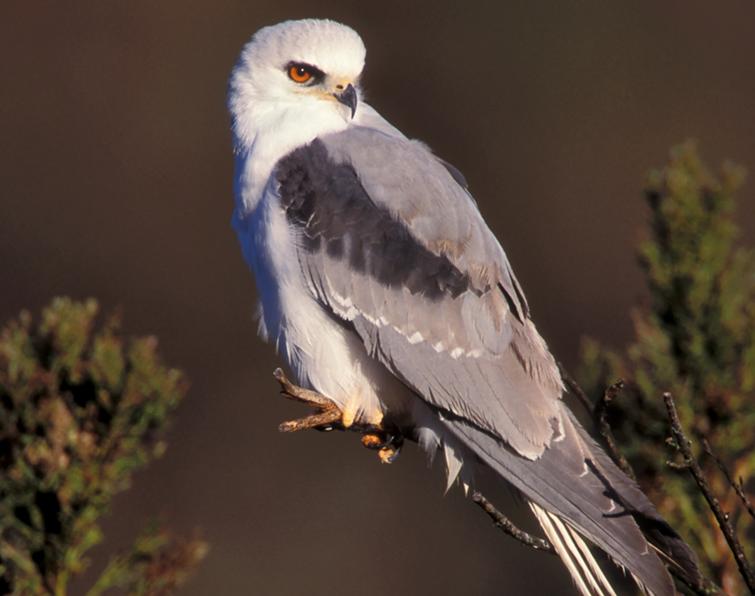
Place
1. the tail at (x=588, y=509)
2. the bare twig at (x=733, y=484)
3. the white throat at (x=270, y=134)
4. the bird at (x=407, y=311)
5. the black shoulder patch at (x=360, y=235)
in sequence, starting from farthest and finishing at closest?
the white throat at (x=270, y=134)
the black shoulder patch at (x=360, y=235)
the bird at (x=407, y=311)
the tail at (x=588, y=509)
the bare twig at (x=733, y=484)

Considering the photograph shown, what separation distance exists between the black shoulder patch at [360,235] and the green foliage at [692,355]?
1.45ft

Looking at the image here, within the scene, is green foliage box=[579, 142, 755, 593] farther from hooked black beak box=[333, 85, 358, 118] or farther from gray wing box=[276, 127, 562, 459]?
hooked black beak box=[333, 85, 358, 118]

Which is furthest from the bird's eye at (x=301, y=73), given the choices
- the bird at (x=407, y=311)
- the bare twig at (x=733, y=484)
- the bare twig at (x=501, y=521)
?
the bare twig at (x=733, y=484)

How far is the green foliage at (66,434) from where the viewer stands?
2.29 metres

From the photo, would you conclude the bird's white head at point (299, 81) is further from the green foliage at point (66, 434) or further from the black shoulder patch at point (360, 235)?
the green foliage at point (66, 434)

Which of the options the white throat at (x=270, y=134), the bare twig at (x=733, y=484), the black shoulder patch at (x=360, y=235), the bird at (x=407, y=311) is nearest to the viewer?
the bare twig at (x=733, y=484)

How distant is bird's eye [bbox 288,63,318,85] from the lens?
119 inches

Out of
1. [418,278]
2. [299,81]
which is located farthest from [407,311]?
[299,81]

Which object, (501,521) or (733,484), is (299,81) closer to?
(501,521)

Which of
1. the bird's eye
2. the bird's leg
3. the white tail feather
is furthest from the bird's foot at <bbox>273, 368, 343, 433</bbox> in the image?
the bird's eye

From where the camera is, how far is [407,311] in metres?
2.69

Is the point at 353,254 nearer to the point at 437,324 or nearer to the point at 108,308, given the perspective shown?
the point at 437,324

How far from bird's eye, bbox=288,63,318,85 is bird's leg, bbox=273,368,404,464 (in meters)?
0.83

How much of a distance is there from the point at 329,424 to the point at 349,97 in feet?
2.70
